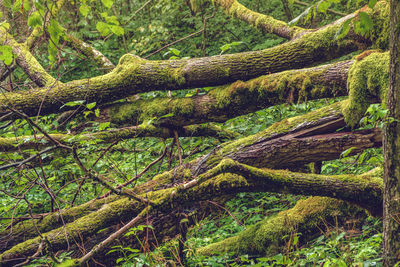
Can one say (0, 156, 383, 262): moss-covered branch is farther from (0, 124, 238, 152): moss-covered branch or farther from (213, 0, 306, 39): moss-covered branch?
(213, 0, 306, 39): moss-covered branch

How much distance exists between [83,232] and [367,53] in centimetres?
357

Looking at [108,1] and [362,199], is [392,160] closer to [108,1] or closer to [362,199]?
[362,199]

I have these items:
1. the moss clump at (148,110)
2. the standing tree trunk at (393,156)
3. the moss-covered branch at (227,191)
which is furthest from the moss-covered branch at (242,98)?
the standing tree trunk at (393,156)

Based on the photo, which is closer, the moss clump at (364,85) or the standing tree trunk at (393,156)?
the standing tree trunk at (393,156)

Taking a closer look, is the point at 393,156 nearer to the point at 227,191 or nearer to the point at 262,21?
the point at 227,191

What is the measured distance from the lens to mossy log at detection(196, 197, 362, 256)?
12.8 feet

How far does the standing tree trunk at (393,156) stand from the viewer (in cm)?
240

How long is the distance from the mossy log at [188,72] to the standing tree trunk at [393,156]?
1920 millimetres

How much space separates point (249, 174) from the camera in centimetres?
317

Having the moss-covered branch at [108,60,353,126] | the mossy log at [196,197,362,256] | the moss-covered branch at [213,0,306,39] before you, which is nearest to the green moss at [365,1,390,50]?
the moss-covered branch at [108,60,353,126]

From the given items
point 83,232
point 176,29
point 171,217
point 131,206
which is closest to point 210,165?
point 171,217

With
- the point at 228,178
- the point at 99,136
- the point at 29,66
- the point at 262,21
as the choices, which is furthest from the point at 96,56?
the point at 228,178

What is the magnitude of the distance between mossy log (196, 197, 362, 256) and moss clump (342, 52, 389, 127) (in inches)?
41.2

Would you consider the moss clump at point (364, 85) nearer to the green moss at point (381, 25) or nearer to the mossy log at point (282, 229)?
the green moss at point (381, 25)
